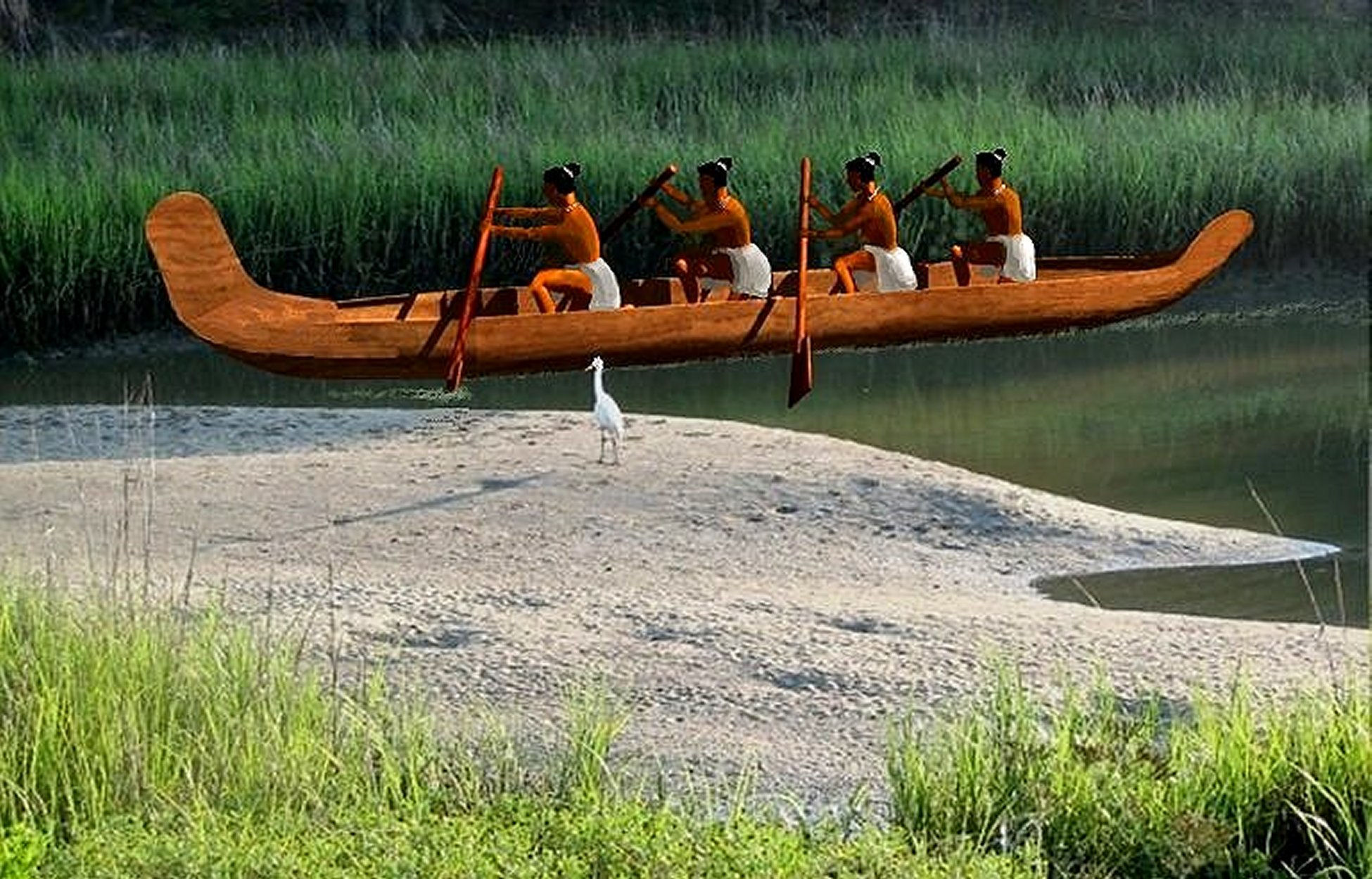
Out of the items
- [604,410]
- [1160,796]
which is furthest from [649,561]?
[1160,796]

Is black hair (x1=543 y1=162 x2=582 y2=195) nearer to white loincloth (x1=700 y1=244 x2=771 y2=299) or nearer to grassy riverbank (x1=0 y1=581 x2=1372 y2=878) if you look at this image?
white loincloth (x1=700 y1=244 x2=771 y2=299)

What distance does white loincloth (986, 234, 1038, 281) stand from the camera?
44.7 ft

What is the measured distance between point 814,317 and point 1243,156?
25.8 feet

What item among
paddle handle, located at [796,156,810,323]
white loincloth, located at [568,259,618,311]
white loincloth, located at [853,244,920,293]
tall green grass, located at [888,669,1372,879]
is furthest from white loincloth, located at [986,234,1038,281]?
tall green grass, located at [888,669,1372,879]

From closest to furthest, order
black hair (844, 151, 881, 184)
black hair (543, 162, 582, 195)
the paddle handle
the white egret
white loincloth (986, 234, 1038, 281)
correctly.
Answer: the white egret, black hair (543, 162, 582, 195), the paddle handle, black hair (844, 151, 881, 184), white loincloth (986, 234, 1038, 281)

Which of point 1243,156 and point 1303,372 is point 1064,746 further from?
point 1243,156

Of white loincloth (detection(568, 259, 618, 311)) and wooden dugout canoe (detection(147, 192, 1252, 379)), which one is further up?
white loincloth (detection(568, 259, 618, 311))

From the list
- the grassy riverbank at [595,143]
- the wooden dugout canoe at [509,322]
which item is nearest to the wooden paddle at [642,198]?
the wooden dugout canoe at [509,322]

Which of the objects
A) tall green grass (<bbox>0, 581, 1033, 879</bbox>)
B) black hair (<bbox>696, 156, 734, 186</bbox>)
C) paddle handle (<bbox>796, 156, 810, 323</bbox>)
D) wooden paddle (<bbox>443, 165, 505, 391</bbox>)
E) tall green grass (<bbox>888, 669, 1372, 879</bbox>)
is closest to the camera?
tall green grass (<bbox>0, 581, 1033, 879</bbox>)

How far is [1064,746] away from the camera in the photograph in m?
6.98

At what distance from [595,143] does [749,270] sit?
6779mm

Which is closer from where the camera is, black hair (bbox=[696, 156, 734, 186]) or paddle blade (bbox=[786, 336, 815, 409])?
paddle blade (bbox=[786, 336, 815, 409])

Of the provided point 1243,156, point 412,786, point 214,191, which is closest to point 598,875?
point 412,786

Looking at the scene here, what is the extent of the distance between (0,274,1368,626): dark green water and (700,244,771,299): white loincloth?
1072 mm
